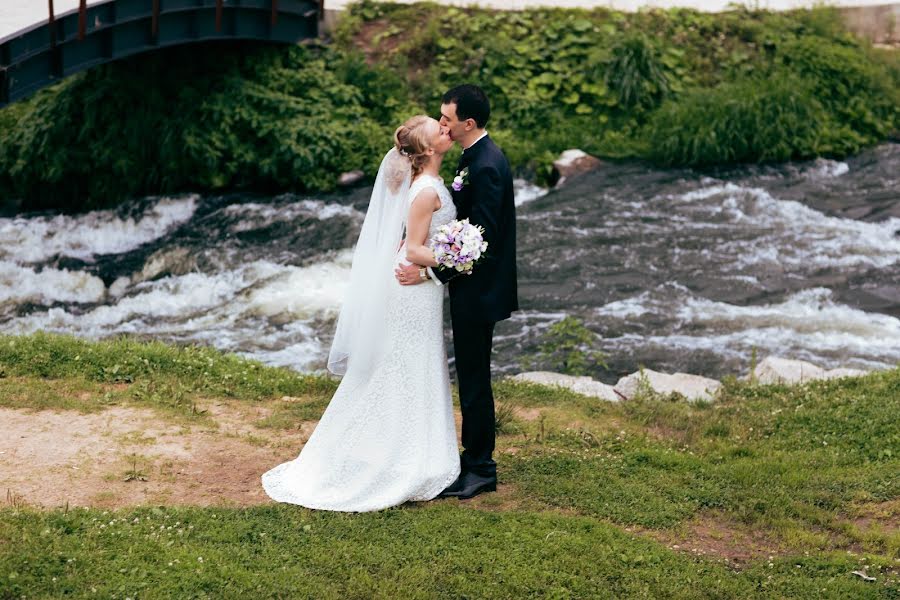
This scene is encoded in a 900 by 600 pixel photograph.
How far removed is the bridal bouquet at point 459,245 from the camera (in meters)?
6.67

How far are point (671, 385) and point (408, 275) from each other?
14.6 ft

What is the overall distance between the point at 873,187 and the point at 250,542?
47.6 feet

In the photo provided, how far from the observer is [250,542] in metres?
6.38

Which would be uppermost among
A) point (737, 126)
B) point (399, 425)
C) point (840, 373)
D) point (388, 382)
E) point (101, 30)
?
point (101, 30)

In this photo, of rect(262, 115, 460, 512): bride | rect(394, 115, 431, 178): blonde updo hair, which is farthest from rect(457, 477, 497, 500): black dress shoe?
rect(394, 115, 431, 178): blonde updo hair

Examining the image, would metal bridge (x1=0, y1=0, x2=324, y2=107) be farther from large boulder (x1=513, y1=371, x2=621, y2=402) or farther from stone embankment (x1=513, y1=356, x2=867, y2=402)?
stone embankment (x1=513, y1=356, x2=867, y2=402)

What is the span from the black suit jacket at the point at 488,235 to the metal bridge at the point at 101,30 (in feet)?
29.1

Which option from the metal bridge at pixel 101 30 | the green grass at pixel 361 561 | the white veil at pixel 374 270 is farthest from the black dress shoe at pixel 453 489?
the metal bridge at pixel 101 30

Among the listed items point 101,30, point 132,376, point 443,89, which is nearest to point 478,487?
point 132,376

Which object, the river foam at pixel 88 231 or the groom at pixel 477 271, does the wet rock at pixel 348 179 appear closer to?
the river foam at pixel 88 231

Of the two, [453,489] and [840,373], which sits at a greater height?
[453,489]

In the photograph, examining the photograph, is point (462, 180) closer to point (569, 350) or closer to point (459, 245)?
→ point (459, 245)

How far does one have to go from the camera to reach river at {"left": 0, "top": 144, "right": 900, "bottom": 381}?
525 inches

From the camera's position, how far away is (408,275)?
273 inches
